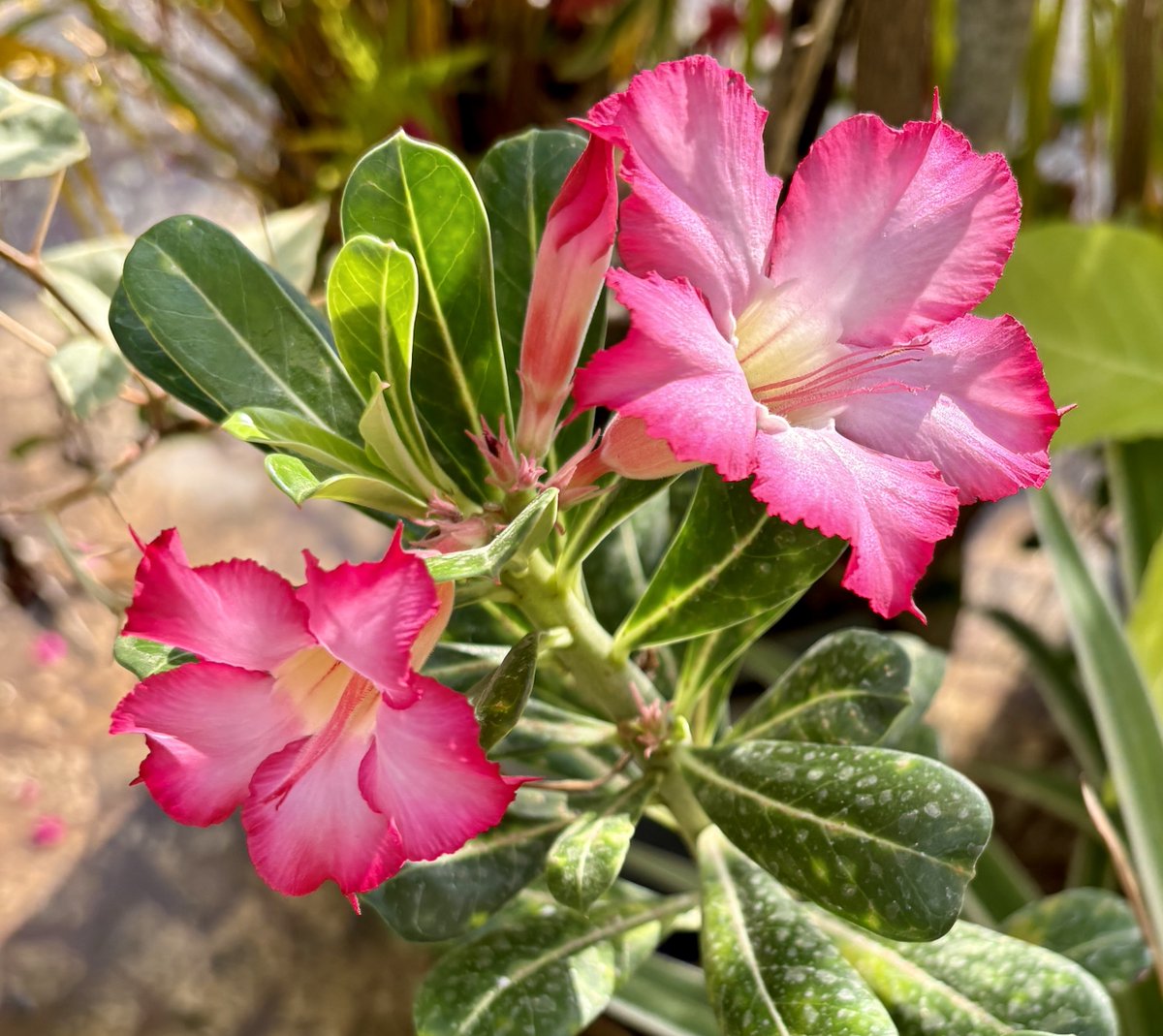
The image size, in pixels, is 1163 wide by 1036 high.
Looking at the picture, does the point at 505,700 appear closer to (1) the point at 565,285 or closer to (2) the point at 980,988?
(1) the point at 565,285

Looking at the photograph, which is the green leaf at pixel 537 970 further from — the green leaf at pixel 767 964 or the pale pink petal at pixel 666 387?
the pale pink petal at pixel 666 387

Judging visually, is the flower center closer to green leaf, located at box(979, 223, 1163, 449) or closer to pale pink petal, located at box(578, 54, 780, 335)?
pale pink petal, located at box(578, 54, 780, 335)

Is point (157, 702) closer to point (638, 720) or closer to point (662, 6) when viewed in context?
point (638, 720)

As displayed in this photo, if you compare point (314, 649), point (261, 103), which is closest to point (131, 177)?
point (261, 103)

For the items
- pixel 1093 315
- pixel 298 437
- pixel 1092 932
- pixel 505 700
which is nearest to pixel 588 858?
pixel 505 700

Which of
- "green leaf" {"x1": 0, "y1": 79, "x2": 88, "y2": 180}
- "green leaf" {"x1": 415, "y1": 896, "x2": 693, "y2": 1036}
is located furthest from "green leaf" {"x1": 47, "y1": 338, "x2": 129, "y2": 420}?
"green leaf" {"x1": 415, "y1": 896, "x2": 693, "y2": 1036}
